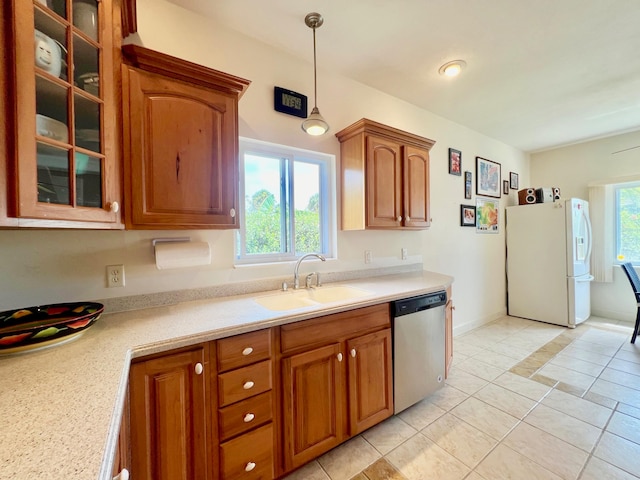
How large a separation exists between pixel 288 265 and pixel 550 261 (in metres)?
3.68

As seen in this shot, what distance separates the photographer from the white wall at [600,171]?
140 inches

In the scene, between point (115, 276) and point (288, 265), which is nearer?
point (115, 276)

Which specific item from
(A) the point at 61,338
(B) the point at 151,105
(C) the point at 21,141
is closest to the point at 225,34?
(B) the point at 151,105

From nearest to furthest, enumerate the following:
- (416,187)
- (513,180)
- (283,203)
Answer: (283,203)
(416,187)
(513,180)

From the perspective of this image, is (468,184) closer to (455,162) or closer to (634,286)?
(455,162)

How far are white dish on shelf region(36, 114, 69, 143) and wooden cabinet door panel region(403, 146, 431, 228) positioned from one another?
6.92 ft

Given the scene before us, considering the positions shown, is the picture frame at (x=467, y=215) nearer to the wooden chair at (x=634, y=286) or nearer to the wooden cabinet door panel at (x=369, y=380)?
the wooden chair at (x=634, y=286)

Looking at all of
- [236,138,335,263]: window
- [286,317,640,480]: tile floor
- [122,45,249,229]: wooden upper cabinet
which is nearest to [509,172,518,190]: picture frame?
[286,317,640,480]: tile floor

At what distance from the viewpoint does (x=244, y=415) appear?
3.98 feet

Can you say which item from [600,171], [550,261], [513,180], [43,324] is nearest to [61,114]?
[43,324]

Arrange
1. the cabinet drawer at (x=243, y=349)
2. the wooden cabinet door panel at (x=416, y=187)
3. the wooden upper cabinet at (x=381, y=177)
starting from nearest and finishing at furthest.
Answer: the cabinet drawer at (x=243, y=349)
the wooden upper cabinet at (x=381, y=177)
the wooden cabinet door panel at (x=416, y=187)

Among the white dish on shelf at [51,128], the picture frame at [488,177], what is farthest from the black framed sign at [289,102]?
the picture frame at [488,177]

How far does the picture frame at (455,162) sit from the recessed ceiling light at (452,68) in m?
1.07

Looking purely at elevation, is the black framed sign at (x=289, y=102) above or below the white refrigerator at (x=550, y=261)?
above
